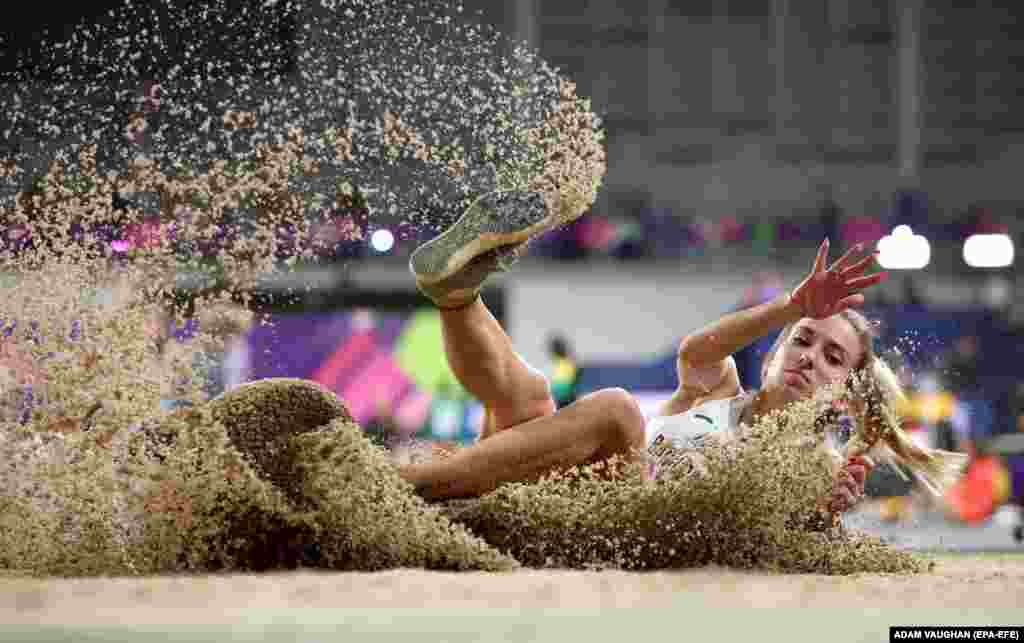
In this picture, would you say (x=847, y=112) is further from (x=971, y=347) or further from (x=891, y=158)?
(x=971, y=347)

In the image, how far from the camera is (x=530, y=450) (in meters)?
4.43

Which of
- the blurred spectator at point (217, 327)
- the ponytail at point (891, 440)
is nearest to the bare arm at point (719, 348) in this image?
the ponytail at point (891, 440)

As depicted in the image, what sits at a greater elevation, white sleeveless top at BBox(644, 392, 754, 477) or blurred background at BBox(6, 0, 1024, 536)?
blurred background at BBox(6, 0, 1024, 536)

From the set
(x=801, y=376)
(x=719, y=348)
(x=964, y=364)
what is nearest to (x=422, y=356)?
(x=964, y=364)

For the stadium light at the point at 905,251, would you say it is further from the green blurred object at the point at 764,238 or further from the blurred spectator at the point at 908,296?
the green blurred object at the point at 764,238

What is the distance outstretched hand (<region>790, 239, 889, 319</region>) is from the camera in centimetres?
449

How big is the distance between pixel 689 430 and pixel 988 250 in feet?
26.1

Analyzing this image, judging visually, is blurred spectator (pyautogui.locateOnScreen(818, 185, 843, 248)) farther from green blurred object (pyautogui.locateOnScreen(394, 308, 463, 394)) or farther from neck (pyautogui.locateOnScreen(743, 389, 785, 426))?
neck (pyautogui.locateOnScreen(743, 389, 785, 426))

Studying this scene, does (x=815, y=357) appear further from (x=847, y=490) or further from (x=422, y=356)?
(x=422, y=356)

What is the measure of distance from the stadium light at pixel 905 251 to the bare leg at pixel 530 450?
648 centimetres

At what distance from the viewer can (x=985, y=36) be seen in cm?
1919

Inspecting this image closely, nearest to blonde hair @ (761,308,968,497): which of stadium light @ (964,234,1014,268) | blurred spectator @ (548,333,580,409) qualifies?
blurred spectator @ (548,333,580,409)

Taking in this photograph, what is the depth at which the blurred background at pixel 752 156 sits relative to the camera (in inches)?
677

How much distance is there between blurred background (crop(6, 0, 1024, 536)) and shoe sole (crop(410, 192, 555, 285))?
11.0 meters
